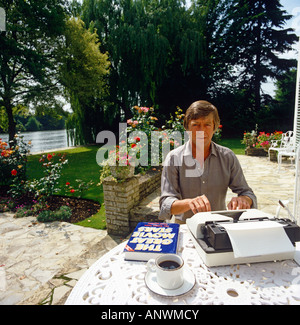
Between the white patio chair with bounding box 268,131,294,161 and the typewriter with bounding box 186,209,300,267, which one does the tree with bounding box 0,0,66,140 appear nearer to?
the white patio chair with bounding box 268,131,294,161

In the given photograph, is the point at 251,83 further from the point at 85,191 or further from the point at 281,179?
the point at 85,191

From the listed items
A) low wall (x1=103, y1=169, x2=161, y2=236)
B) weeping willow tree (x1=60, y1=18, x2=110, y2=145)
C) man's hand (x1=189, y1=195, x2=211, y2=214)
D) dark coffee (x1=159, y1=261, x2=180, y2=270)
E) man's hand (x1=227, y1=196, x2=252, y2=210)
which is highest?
weeping willow tree (x1=60, y1=18, x2=110, y2=145)

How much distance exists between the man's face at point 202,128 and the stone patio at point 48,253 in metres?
1.72

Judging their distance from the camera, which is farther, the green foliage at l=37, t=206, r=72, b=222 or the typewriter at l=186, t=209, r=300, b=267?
the green foliage at l=37, t=206, r=72, b=222

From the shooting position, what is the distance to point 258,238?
854mm

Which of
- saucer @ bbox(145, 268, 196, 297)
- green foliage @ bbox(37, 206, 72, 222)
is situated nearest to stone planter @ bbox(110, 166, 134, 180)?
green foliage @ bbox(37, 206, 72, 222)

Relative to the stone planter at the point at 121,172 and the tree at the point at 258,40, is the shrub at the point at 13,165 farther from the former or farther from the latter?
the tree at the point at 258,40

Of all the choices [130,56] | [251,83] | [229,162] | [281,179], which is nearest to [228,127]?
[251,83]

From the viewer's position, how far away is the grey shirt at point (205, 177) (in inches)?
62.3

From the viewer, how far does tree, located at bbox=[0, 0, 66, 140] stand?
1041cm

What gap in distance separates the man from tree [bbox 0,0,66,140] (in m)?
11.8

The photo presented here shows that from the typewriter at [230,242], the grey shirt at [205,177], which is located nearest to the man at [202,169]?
the grey shirt at [205,177]

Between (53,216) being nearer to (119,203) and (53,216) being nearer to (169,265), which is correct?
(119,203)

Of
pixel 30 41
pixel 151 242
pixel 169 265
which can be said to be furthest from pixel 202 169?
pixel 30 41
